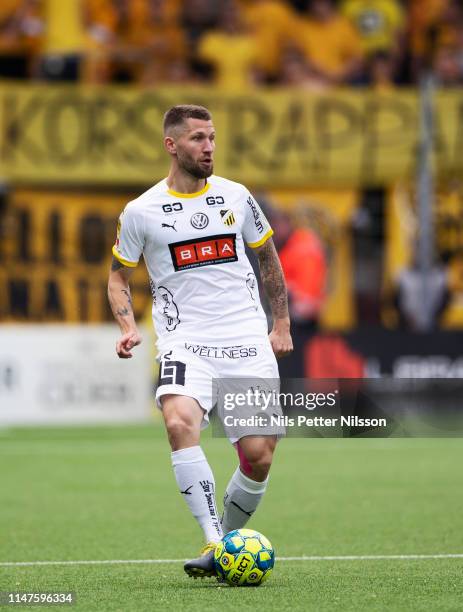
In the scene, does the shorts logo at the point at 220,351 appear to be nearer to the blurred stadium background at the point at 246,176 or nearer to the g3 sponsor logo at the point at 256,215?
the g3 sponsor logo at the point at 256,215

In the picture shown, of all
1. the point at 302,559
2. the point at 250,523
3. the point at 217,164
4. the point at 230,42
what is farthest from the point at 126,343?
the point at 230,42

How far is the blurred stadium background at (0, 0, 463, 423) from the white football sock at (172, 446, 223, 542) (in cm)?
1162

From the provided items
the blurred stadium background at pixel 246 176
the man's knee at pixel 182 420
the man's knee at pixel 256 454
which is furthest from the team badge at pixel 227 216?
the blurred stadium background at pixel 246 176

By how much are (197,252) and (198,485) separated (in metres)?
1.11

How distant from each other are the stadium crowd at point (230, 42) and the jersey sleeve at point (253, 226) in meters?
13.3

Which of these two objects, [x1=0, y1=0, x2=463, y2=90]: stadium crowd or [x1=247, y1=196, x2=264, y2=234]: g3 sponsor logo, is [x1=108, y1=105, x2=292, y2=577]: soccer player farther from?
Result: [x1=0, y1=0, x2=463, y2=90]: stadium crowd

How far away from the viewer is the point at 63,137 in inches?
757

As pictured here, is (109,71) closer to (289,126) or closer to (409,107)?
(289,126)

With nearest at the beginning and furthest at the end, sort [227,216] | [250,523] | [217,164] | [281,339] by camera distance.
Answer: [227,216] < [281,339] < [250,523] < [217,164]

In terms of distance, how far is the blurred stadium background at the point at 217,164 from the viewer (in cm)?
1872

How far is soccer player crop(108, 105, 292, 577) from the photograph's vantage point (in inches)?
251

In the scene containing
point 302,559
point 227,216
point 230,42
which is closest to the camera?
point 227,216

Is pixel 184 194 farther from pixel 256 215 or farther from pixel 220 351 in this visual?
pixel 220 351

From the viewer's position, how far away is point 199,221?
6.53 m
